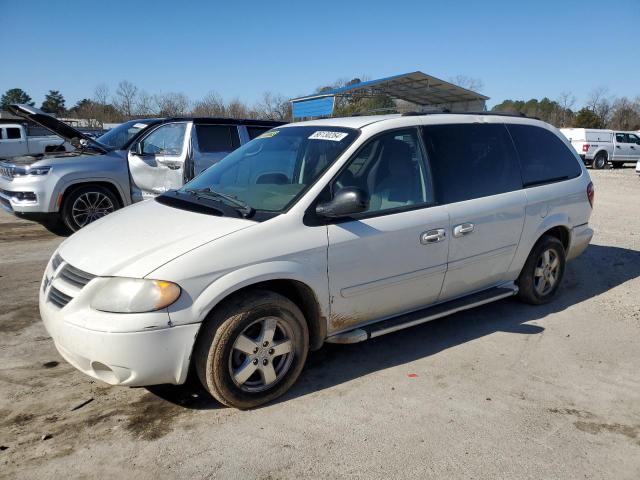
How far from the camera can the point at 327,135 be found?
397 centimetres

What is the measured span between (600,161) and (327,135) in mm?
25609

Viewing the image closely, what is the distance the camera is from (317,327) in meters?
3.53

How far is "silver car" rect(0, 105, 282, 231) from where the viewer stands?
7.70 m

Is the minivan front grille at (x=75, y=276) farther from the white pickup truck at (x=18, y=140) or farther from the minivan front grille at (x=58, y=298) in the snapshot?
the white pickup truck at (x=18, y=140)

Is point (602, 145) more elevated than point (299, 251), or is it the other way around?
point (602, 145)

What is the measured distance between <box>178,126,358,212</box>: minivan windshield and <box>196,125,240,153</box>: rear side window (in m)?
3.77

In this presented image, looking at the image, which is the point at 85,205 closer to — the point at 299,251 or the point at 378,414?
the point at 299,251

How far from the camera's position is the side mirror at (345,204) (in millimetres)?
3324

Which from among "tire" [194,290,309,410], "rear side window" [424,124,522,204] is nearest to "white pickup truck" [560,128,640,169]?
"rear side window" [424,124,522,204]

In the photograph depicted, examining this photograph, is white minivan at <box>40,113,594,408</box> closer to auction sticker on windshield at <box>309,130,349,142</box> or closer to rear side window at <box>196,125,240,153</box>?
auction sticker on windshield at <box>309,130,349,142</box>

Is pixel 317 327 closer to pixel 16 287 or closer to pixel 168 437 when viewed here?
pixel 168 437

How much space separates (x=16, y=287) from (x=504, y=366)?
4955mm

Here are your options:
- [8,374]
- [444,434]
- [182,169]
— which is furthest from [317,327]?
[182,169]

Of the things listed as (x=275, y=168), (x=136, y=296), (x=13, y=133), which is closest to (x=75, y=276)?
(x=136, y=296)
